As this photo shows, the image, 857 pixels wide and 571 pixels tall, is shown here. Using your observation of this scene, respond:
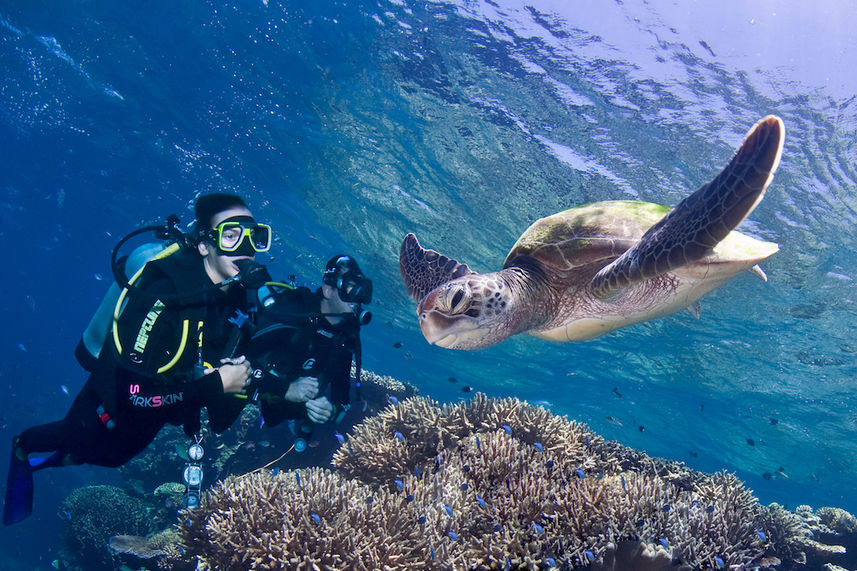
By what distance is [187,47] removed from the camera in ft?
36.7

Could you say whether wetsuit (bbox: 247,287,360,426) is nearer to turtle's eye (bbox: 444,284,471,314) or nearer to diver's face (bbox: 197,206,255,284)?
diver's face (bbox: 197,206,255,284)

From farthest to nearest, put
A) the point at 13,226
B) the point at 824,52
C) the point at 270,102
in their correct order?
the point at 13,226 → the point at 270,102 → the point at 824,52

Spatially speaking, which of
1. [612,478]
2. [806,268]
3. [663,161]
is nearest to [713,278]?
[612,478]

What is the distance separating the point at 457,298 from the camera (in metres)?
3.26

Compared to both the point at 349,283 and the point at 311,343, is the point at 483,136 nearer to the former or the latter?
the point at 349,283

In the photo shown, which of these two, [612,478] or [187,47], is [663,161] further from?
[187,47]

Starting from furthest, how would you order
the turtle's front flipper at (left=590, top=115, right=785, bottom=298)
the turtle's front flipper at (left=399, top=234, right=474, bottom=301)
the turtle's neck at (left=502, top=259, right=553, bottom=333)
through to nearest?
the turtle's front flipper at (left=399, top=234, right=474, bottom=301) → the turtle's neck at (left=502, top=259, right=553, bottom=333) → the turtle's front flipper at (left=590, top=115, right=785, bottom=298)

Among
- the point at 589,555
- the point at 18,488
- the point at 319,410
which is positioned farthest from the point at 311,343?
the point at 589,555

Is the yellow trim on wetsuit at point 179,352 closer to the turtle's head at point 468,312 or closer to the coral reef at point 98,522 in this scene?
the turtle's head at point 468,312

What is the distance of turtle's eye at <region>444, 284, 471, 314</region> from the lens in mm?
3229

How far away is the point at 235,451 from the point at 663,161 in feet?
35.4

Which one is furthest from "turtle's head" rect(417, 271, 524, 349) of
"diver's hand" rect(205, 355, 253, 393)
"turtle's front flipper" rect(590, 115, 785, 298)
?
"diver's hand" rect(205, 355, 253, 393)

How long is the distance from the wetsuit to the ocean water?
18.2 ft

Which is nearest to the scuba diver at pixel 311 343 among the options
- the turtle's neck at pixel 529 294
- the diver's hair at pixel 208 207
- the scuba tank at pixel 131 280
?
the scuba tank at pixel 131 280
